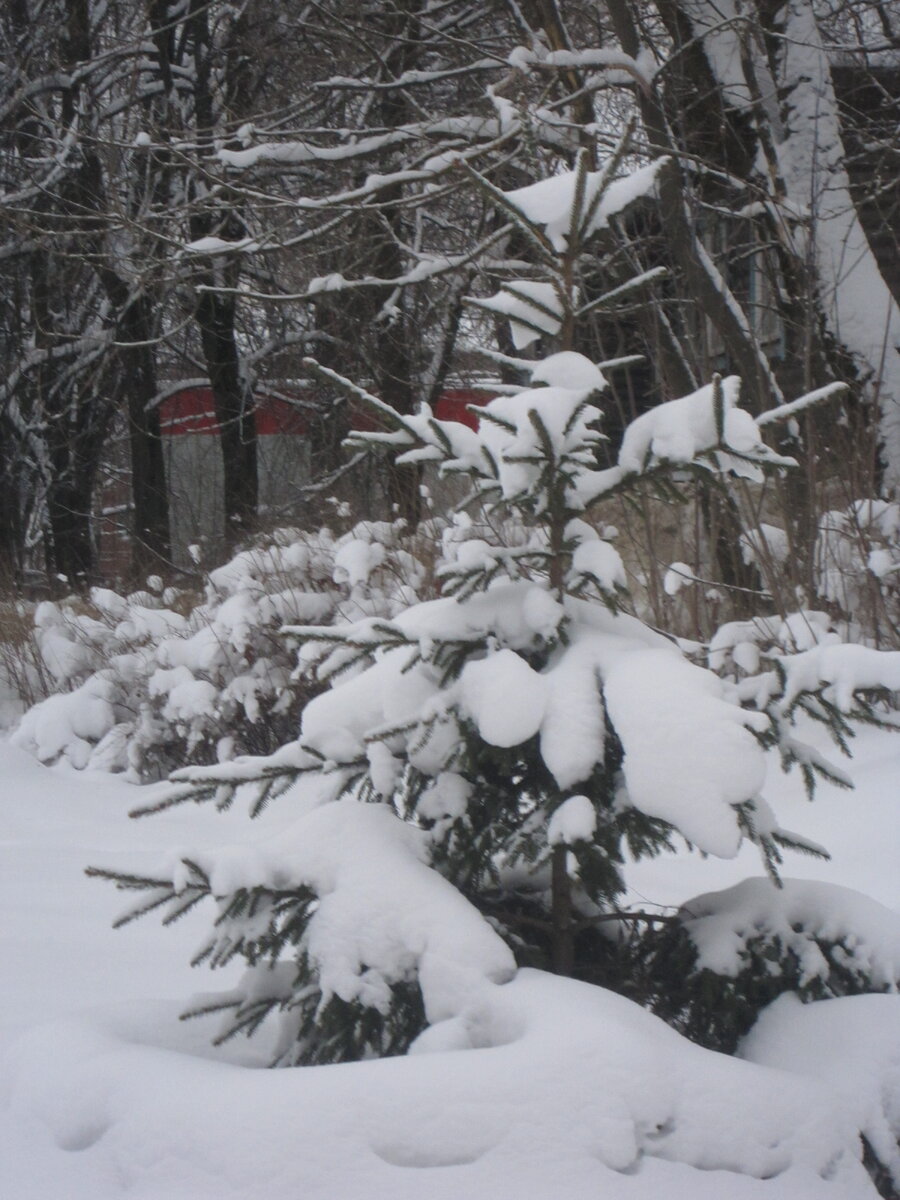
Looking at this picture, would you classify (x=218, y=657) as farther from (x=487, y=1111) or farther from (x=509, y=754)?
(x=487, y=1111)

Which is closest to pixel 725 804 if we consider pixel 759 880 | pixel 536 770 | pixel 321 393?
pixel 536 770

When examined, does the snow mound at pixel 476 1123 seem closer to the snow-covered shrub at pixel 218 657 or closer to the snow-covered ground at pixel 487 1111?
the snow-covered ground at pixel 487 1111

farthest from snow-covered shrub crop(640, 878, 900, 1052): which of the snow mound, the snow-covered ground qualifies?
the snow mound

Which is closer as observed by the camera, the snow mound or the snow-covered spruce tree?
the snow mound

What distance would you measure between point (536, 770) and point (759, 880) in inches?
19.1

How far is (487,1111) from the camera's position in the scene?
4.73 feet

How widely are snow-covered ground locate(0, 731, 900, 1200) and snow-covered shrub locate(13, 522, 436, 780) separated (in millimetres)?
3736

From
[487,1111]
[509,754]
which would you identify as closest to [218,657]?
[509,754]

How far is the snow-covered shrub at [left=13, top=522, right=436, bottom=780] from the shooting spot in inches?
225

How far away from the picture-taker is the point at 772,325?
12.9 meters

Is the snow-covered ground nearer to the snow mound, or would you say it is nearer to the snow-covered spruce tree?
the snow mound

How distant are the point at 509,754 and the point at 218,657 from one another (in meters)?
4.20

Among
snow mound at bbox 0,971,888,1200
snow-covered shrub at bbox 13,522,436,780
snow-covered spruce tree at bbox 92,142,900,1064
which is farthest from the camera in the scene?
snow-covered shrub at bbox 13,522,436,780

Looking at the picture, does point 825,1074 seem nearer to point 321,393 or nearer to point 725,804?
point 725,804
